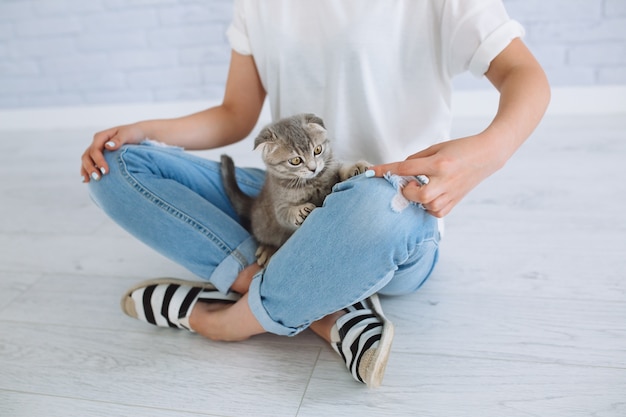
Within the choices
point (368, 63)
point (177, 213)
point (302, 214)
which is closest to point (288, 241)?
point (302, 214)

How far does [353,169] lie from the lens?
1107 millimetres

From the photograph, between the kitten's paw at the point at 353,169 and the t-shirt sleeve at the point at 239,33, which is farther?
the t-shirt sleeve at the point at 239,33

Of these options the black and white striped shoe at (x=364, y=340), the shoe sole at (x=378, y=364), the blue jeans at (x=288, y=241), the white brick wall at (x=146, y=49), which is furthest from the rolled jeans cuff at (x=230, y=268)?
the white brick wall at (x=146, y=49)

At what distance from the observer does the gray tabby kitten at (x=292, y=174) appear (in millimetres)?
1078

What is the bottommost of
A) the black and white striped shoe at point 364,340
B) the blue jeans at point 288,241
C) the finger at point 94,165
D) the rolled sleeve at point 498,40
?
the black and white striped shoe at point 364,340

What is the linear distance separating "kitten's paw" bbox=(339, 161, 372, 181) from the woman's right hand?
20.1 inches

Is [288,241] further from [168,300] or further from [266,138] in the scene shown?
[168,300]

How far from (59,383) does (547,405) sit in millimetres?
904

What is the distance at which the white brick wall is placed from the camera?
7.73ft

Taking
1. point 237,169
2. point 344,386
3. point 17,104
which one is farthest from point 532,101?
point 17,104

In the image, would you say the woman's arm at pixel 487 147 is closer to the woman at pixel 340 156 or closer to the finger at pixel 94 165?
the woman at pixel 340 156

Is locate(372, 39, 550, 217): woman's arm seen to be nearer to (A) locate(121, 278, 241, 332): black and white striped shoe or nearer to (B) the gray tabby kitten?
(B) the gray tabby kitten

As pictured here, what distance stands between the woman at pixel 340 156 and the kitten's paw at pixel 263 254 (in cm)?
2

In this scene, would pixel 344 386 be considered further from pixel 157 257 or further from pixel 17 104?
pixel 17 104
